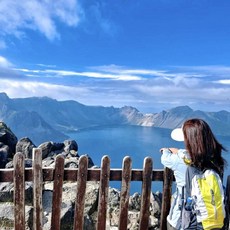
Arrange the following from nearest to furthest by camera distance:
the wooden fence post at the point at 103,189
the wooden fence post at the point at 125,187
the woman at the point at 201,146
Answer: the woman at the point at 201,146, the wooden fence post at the point at 103,189, the wooden fence post at the point at 125,187

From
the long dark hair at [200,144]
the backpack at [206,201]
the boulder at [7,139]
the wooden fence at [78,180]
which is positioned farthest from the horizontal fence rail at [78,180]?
the boulder at [7,139]

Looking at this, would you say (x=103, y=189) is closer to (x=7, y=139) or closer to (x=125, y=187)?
(x=125, y=187)

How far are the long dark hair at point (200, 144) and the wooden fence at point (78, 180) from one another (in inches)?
67.3

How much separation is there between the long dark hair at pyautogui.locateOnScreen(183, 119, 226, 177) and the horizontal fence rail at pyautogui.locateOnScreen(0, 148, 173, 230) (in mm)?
1698

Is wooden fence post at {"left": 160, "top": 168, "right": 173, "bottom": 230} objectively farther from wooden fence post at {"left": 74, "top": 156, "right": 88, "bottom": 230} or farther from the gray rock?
the gray rock

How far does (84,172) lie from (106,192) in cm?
62

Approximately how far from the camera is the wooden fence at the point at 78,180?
548 cm

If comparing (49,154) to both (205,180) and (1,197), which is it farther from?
(205,180)

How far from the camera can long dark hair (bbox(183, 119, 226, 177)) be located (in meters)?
4.39

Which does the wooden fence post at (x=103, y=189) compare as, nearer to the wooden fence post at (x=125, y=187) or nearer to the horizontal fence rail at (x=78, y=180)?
the horizontal fence rail at (x=78, y=180)

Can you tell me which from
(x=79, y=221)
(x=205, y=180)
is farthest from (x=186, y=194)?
(x=79, y=221)

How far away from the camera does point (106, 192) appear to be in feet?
19.5

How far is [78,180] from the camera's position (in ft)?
18.7

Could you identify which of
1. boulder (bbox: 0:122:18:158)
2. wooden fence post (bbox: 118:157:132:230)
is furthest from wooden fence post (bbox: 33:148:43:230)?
boulder (bbox: 0:122:18:158)
